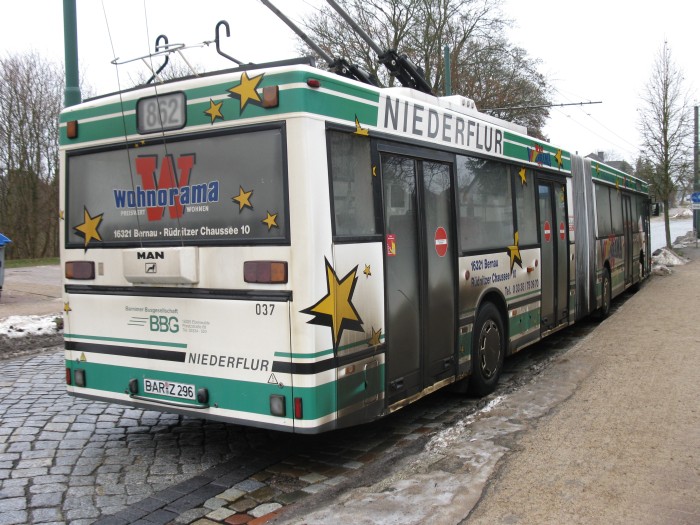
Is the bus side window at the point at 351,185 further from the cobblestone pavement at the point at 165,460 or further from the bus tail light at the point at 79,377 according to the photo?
the bus tail light at the point at 79,377

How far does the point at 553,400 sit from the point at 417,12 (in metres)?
23.6

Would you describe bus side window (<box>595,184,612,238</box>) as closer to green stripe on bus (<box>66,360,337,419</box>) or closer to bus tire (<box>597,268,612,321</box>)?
bus tire (<box>597,268,612,321</box>)

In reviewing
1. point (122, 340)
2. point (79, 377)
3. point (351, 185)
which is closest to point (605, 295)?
point (351, 185)

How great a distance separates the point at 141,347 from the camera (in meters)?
4.95

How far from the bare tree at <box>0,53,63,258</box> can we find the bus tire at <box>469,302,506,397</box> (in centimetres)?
2561

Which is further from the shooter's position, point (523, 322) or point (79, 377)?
point (523, 322)

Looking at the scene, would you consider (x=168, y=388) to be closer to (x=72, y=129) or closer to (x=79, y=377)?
(x=79, y=377)

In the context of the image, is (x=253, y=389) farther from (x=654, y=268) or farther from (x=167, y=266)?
(x=654, y=268)

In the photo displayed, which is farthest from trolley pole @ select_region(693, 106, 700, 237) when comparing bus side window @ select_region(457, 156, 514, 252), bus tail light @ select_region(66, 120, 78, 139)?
bus tail light @ select_region(66, 120, 78, 139)

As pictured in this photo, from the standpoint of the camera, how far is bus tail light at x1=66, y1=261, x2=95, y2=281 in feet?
17.1

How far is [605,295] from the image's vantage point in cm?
1185

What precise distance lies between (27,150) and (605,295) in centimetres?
2483

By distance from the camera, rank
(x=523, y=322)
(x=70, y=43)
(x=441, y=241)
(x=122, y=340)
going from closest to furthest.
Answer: (x=122, y=340), (x=441, y=241), (x=523, y=322), (x=70, y=43)

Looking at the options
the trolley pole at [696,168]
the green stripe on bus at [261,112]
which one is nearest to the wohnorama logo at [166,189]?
the green stripe on bus at [261,112]
